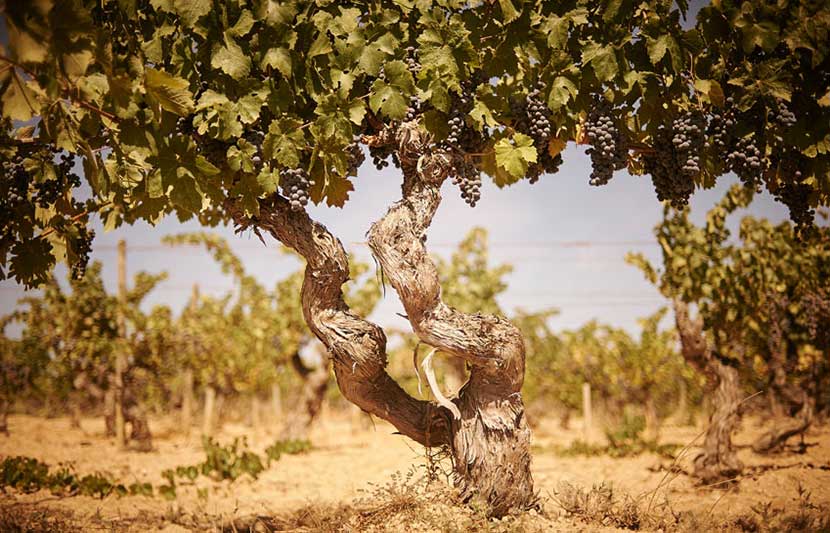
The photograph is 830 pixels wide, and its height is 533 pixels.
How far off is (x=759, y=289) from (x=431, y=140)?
6.39 meters

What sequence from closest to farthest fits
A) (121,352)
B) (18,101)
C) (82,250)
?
(18,101), (82,250), (121,352)

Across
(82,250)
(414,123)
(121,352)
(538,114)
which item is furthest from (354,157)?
(121,352)

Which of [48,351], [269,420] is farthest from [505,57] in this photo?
[269,420]

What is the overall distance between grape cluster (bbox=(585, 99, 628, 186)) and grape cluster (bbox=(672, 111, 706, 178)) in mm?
296

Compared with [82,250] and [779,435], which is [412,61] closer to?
[82,250]

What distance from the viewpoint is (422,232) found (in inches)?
131

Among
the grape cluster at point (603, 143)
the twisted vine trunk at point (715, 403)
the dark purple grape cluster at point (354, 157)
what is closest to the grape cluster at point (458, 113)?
the dark purple grape cluster at point (354, 157)

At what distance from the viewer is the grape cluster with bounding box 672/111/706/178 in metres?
3.16

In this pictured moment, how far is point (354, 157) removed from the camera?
134 inches

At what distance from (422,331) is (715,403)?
212 inches

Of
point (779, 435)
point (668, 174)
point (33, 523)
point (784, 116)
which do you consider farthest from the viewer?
point (779, 435)

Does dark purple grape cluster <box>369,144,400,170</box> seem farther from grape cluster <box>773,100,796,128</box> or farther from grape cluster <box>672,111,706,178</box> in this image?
grape cluster <box>773,100,796,128</box>

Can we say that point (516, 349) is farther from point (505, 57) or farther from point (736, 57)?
point (736, 57)

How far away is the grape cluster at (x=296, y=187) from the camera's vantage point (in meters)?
3.05
